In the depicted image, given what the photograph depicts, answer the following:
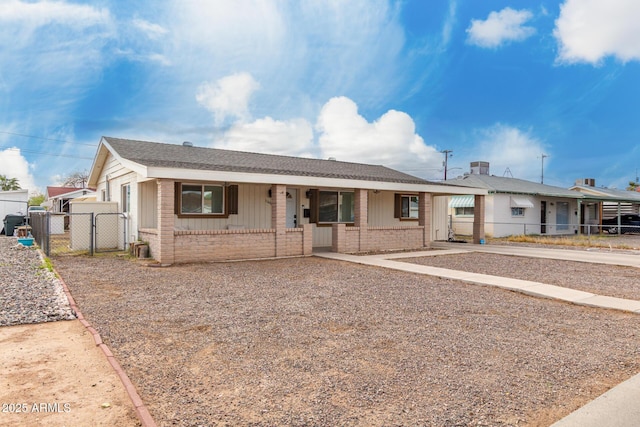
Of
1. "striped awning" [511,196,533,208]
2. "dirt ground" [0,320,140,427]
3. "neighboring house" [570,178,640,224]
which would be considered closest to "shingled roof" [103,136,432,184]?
"dirt ground" [0,320,140,427]

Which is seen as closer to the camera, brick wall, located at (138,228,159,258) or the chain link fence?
brick wall, located at (138,228,159,258)

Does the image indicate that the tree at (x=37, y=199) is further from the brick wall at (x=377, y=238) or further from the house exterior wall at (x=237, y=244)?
the brick wall at (x=377, y=238)

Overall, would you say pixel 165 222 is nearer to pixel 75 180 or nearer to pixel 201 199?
pixel 201 199

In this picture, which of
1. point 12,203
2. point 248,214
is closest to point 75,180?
point 12,203

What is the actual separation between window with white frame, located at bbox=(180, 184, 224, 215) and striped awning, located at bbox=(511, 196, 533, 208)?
59.7 ft

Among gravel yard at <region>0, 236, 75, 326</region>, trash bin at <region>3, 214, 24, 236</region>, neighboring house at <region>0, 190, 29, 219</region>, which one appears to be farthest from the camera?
neighboring house at <region>0, 190, 29, 219</region>

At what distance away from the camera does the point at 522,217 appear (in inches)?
975

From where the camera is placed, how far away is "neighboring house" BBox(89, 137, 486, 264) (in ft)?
35.3

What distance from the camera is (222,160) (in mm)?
14664

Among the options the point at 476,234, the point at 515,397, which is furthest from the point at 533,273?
the point at 476,234

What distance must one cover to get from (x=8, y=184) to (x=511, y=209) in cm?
6446

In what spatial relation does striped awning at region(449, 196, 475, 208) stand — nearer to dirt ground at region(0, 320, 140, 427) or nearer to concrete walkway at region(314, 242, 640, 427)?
concrete walkway at region(314, 242, 640, 427)

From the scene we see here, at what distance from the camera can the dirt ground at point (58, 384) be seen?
107 inches

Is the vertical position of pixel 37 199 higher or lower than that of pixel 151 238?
higher
